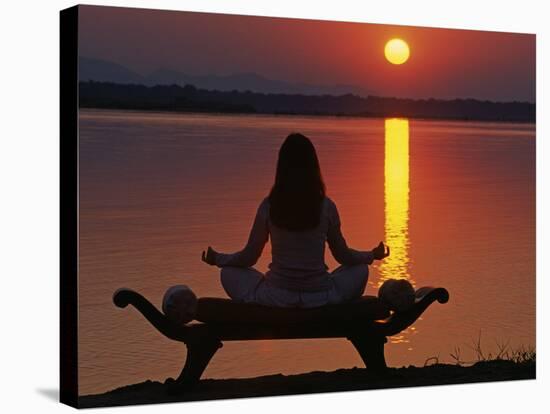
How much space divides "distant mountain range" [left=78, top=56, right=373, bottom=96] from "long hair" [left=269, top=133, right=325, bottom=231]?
0.47 m

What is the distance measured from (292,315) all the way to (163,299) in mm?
939

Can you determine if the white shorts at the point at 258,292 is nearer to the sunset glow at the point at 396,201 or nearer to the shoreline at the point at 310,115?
the sunset glow at the point at 396,201

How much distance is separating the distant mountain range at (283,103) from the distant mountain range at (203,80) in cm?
3

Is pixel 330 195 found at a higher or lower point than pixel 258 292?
higher

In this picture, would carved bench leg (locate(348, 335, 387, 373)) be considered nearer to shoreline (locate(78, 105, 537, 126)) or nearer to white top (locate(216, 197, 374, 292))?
white top (locate(216, 197, 374, 292))

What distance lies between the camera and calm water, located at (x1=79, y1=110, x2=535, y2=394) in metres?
11.2

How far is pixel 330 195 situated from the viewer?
1195cm

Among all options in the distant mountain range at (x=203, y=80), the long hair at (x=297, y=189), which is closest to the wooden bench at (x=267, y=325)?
the long hair at (x=297, y=189)

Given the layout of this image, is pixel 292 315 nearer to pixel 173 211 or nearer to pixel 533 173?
pixel 173 211

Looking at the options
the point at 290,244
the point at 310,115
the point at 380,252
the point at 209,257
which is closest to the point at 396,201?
the point at 380,252

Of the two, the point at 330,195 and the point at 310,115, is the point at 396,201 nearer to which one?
the point at 330,195

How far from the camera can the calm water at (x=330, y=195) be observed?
11.2m

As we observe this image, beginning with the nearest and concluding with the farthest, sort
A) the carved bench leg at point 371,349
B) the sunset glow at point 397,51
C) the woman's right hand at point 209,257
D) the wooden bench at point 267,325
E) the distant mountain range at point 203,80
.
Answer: the distant mountain range at point 203,80 < the wooden bench at point 267,325 < the woman's right hand at point 209,257 < the carved bench leg at point 371,349 < the sunset glow at point 397,51

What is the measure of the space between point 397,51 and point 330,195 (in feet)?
4.26
